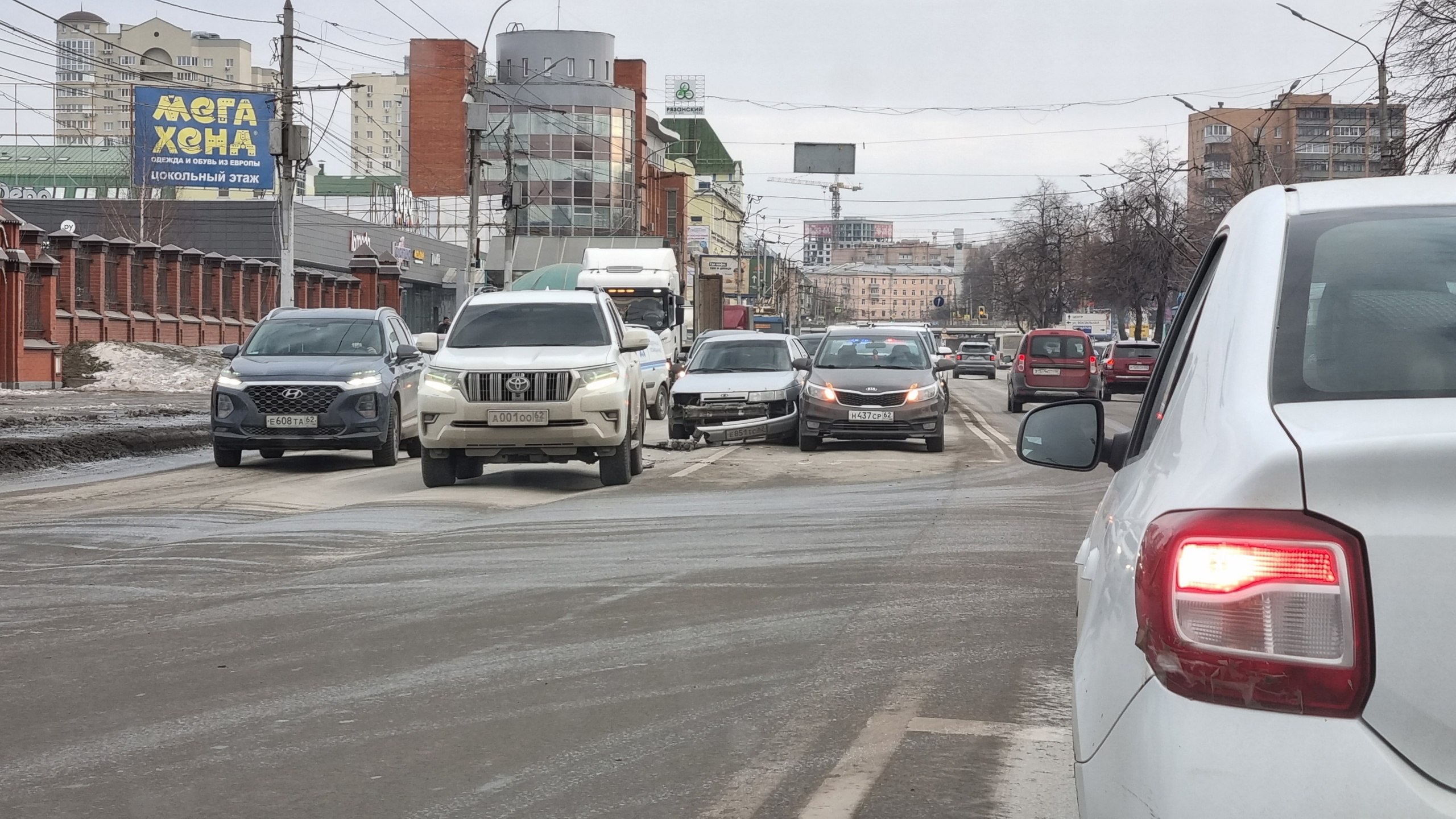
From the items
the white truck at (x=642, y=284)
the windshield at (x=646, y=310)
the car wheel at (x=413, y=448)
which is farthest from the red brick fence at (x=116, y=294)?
the car wheel at (x=413, y=448)

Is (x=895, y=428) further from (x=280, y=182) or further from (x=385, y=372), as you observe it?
(x=280, y=182)

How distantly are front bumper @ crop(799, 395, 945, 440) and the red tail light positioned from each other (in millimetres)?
17964

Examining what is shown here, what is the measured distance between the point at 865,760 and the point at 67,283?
36.0 metres

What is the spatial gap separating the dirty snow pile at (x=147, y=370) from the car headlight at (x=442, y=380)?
23.1 metres

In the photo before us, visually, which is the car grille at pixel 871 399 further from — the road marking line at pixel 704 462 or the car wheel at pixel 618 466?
the car wheel at pixel 618 466

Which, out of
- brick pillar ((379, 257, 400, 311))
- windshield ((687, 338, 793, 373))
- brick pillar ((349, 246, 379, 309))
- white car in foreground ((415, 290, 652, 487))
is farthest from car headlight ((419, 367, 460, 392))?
brick pillar ((379, 257, 400, 311))

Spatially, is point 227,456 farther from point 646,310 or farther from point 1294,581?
point 646,310

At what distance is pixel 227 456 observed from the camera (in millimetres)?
17812

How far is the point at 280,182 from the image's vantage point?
108 feet

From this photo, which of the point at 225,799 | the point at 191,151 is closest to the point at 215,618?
the point at 225,799

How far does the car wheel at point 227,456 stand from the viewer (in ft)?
58.0

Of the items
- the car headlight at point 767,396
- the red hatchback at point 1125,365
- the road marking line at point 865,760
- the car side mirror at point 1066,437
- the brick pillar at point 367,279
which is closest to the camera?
the car side mirror at point 1066,437

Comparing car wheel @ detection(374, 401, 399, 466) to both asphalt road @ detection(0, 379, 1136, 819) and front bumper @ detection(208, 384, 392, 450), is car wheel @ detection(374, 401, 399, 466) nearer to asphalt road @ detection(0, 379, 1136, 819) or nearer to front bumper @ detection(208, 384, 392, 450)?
front bumper @ detection(208, 384, 392, 450)

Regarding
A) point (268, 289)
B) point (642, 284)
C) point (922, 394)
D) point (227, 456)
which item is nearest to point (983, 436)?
point (922, 394)
